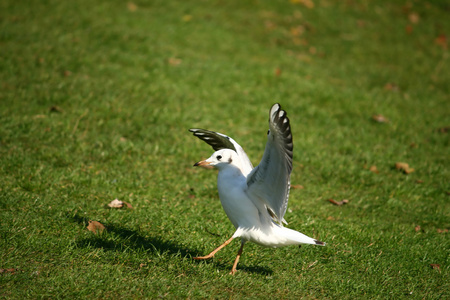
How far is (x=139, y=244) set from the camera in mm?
4547

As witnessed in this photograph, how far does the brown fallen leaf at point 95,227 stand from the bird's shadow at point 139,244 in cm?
6

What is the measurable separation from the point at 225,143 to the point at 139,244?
1.28m

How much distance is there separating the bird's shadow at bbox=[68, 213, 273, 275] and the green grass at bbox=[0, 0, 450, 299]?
0.02m

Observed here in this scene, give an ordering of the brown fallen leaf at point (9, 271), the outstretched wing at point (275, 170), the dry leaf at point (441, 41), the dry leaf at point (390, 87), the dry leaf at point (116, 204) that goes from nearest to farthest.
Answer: the outstretched wing at point (275, 170)
the brown fallen leaf at point (9, 271)
the dry leaf at point (116, 204)
the dry leaf at point (390, 87)
the dry leaf at point (441, 41)

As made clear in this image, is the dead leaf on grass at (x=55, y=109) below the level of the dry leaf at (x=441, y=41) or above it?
below

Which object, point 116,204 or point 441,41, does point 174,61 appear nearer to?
point 116,204

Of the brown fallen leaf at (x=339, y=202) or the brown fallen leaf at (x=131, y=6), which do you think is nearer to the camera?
the brown fallen leaf at (x=339, y=202)

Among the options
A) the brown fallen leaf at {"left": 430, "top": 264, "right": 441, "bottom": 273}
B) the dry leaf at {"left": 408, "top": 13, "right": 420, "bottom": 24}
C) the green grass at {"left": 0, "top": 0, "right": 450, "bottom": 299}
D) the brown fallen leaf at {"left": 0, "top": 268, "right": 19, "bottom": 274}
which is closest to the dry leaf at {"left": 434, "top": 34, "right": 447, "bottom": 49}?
the green grass at {"left": 0, "top": 0, "right": 450, "bottom": 299}

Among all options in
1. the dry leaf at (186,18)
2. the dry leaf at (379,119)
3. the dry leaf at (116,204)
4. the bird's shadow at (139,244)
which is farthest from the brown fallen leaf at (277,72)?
the bird's shadow at (139,244)

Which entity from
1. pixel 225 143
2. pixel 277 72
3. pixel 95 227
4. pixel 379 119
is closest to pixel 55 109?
pixel 95 227

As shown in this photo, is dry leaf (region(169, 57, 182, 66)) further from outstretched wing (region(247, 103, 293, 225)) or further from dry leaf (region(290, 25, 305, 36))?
outstretched wing (region(247, 103, 293, 225))

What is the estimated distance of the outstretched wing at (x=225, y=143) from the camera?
4680mm

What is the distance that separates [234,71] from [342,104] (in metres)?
2.08

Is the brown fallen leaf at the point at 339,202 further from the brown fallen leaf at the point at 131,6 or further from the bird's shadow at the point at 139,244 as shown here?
the brown fallen leaf at the point at 131,6
